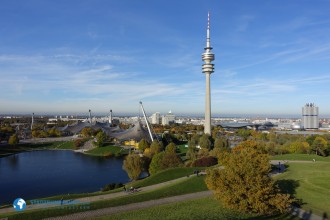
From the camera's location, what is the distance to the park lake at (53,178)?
25.2 metres

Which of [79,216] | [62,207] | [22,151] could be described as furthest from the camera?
[22,151]

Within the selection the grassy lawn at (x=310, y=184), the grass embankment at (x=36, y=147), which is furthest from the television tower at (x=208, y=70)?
the grassy lawn at (x=310, y=184)

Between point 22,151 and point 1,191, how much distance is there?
115ft

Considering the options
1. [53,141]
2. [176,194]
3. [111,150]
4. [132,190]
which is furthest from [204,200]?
[53,141]

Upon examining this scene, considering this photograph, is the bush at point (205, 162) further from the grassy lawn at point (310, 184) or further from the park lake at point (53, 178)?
the park lake at point (53, 178)

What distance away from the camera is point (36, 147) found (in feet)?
207

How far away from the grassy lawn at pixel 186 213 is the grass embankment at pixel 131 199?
1.43 meters

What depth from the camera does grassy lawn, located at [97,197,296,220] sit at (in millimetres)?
12953

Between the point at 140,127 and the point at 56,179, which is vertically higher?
the point at 140,127

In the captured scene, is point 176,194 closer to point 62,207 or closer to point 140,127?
point 62,207

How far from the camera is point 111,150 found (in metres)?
54.3

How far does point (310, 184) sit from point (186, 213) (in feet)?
28.2

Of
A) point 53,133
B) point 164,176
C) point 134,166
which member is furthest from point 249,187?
point 53,133

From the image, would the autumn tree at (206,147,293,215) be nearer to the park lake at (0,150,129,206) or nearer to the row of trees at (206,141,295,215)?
the row of trees at (206,141,295,215)
